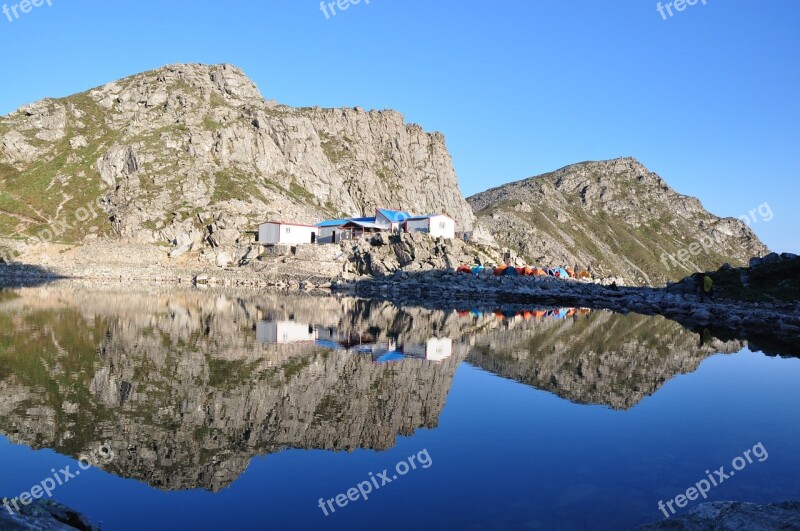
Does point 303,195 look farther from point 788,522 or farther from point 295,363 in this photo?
point 788,522

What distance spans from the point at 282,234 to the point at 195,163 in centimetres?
3200

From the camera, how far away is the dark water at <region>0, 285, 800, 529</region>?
40.8 ft

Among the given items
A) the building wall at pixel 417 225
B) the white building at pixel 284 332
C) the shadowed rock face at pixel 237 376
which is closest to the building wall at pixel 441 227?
the building wall at pixel 417 225

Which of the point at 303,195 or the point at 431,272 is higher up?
the point at 303,195

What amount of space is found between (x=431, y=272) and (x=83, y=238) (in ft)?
206

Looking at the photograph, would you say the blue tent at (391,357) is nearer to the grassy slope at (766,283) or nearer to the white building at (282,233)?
the grassy slope at (766,283)

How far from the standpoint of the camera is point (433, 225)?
105m

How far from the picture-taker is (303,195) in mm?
135125

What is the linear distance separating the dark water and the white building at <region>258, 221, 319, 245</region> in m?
64.8

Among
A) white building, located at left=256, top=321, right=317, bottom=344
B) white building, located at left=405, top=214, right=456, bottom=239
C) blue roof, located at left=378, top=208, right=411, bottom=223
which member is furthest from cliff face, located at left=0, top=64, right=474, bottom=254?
white building, located at left=256, top=321, right=317, bottom=344

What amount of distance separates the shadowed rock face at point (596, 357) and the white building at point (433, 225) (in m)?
56.9

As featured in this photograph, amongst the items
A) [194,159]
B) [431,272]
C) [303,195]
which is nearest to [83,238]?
[194,159]

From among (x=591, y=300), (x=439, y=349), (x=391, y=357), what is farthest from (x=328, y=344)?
(x=591, y=300)

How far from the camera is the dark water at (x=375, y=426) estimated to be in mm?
12445
